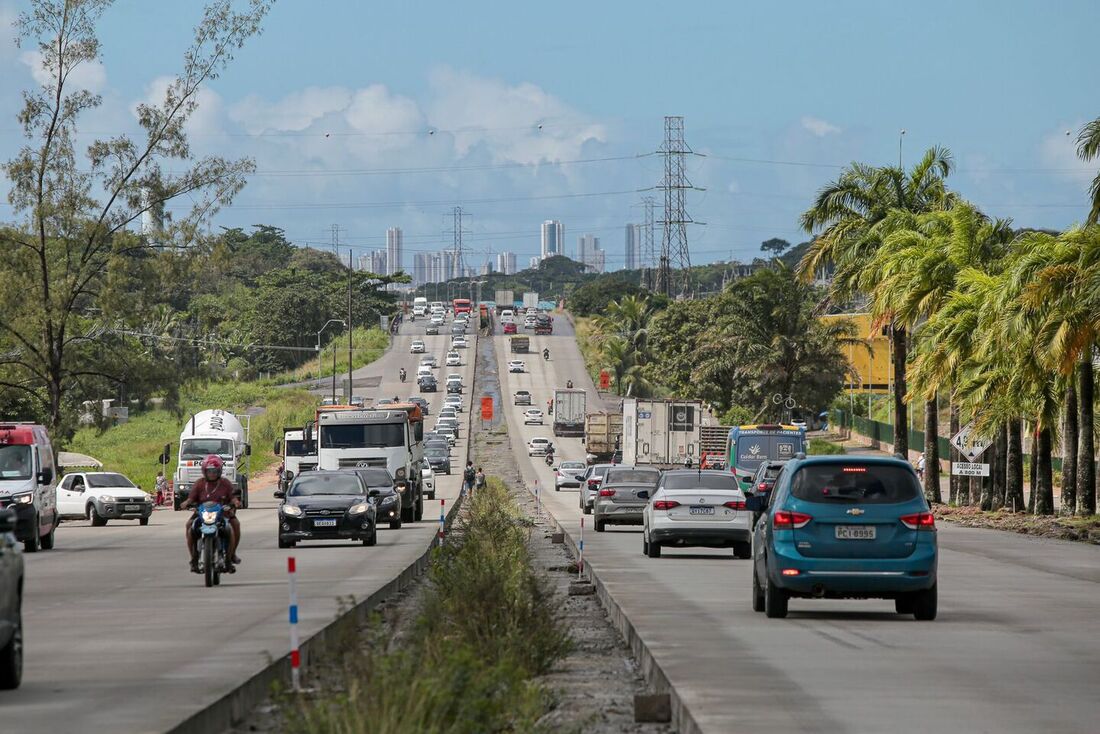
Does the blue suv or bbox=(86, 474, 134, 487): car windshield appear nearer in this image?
the blue suv

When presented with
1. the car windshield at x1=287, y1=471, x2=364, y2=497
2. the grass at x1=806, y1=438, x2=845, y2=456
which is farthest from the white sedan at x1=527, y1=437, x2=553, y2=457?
the car windshield at x1=287, y1=471, x2=364, y2=497

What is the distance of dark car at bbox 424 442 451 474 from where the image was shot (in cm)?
9244

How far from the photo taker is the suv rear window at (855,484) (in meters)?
18.3

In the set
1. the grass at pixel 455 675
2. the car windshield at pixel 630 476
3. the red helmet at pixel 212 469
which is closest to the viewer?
the grass at pixel 455 675

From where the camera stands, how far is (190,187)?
58719 mm

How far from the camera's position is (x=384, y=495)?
42.0 m

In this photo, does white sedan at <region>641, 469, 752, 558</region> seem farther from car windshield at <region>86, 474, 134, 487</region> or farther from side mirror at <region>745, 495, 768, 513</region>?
car windshield at <region>86, 474, 134, 487</region>

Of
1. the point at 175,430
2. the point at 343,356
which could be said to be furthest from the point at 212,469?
the point at 343,356

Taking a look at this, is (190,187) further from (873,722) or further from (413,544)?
(873,722)

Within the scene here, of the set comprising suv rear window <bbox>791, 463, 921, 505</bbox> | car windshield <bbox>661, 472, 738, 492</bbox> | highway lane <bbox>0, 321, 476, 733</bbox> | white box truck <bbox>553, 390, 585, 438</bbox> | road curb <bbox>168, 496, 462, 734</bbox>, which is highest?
white box truck <bbox>553, 390, 585, 438</bbox>

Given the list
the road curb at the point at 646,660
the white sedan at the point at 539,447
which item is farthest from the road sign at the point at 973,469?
the white sedan at the point at 539,447

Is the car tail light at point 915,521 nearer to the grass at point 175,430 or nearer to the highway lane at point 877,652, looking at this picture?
the highway lane at point 877,652

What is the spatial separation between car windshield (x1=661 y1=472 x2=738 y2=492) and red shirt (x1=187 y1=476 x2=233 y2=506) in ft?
30.5

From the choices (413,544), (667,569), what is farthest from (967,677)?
(413,544)
